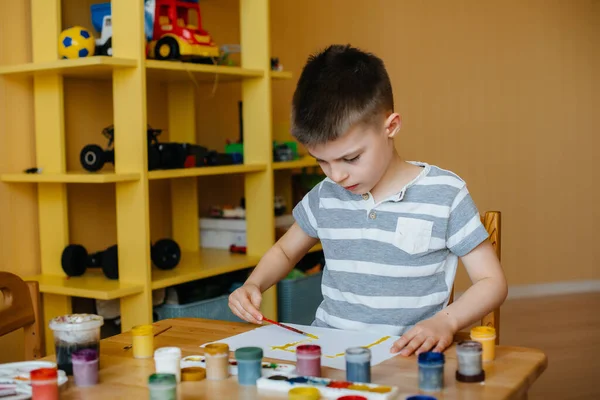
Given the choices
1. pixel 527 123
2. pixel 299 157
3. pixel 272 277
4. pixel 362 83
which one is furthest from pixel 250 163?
pixel 527 123

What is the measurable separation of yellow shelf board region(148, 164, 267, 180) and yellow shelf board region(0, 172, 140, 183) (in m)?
0.09

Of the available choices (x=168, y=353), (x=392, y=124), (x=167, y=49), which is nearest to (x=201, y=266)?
(x=167, y=49)

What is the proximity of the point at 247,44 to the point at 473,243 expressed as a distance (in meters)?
1.64

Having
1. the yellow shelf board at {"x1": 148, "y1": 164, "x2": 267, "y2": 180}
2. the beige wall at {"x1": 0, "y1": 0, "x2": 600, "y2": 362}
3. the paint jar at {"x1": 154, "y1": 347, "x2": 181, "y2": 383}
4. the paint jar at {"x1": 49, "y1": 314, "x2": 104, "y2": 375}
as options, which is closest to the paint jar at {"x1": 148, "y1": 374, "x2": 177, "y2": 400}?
the paint jar at {"x1": 154, "y1": 347, "x2": 181, "y2": 383}

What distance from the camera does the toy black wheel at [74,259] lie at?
7.85 feet

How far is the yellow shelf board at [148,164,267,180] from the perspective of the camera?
230 cm

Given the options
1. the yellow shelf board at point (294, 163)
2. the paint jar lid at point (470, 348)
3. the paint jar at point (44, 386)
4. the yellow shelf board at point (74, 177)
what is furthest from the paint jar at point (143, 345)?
the yellow shelf board at point (294, 163)

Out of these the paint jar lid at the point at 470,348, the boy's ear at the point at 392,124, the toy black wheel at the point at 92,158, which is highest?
the boy's ear at the point at 392,124

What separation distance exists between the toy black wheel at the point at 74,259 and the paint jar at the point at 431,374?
1.67 metres

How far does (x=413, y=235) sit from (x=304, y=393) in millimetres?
549

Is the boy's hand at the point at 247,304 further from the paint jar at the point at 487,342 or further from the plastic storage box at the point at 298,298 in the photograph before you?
the plastic storage box at the point at 298,298

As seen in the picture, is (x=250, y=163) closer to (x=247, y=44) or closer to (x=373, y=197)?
(x=247, y=44)

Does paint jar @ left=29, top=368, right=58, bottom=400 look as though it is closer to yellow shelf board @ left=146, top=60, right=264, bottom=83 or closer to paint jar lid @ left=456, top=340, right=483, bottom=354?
paint jar lid @ left=456, top=340, right=483, bottom=354

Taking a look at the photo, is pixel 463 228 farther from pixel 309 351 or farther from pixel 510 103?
pixel 510 103
